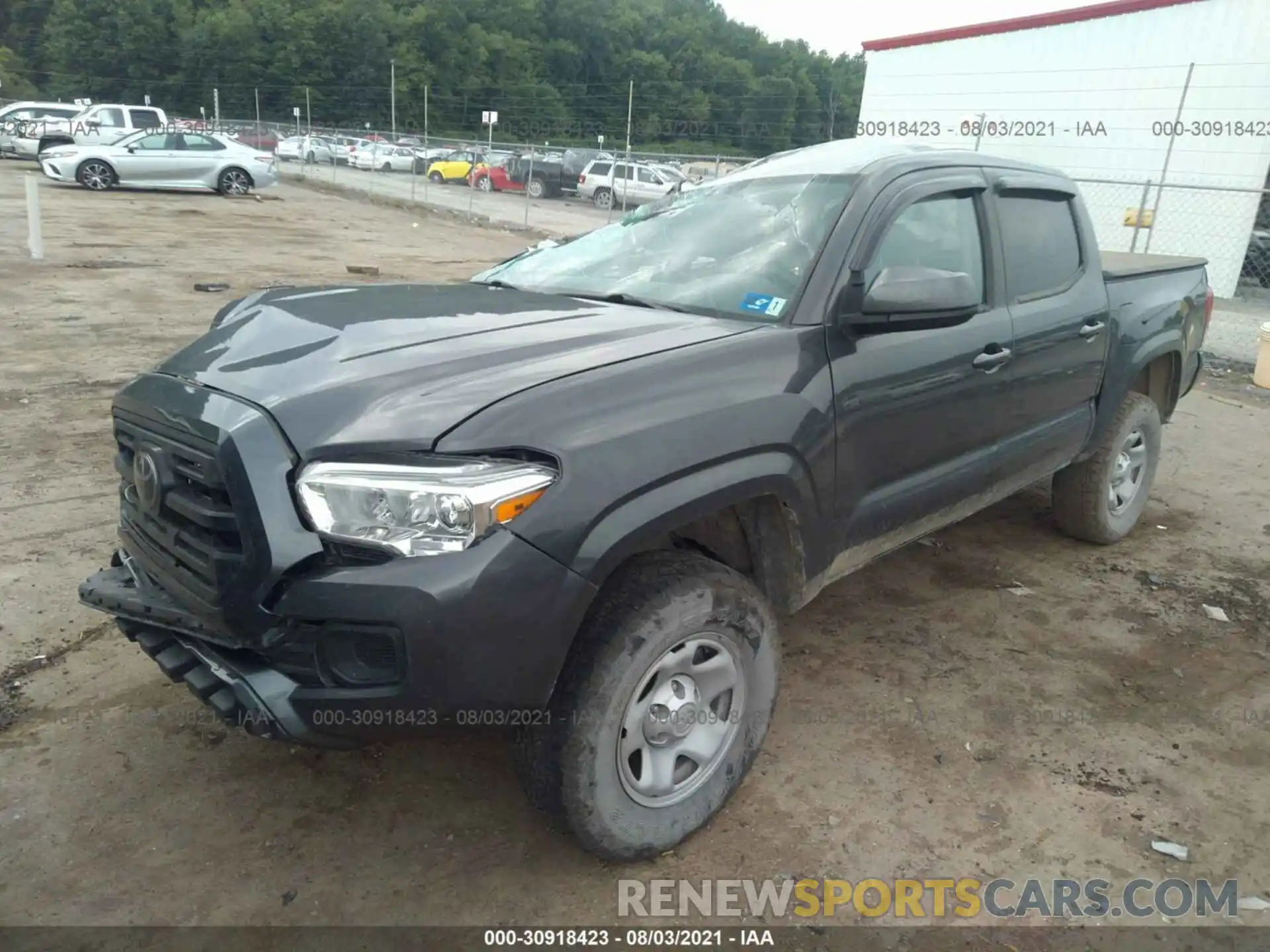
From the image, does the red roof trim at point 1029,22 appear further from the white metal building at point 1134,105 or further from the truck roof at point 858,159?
the truck roof at point 858,159

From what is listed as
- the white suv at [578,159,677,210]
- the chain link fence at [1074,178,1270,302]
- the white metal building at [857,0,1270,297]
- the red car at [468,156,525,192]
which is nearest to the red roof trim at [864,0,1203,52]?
the white metal building at [857,0,1270,297]

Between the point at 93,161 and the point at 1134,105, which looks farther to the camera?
the point at 93,161

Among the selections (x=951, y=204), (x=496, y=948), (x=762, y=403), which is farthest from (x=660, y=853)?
(x=951, y=204)

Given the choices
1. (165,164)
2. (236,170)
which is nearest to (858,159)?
(165,164)

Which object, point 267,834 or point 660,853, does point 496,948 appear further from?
point 267,834

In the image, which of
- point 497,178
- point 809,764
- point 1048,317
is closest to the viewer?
point 809,764

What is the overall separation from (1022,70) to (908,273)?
65.5 ft

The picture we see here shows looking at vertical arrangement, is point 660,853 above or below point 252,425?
below

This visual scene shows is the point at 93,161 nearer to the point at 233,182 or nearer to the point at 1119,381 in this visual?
the point at 233,182

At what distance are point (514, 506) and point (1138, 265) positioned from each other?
12.9 ft

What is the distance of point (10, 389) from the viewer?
20.7ft

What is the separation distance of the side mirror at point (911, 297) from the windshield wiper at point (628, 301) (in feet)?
1.78

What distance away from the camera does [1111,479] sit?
4.52m

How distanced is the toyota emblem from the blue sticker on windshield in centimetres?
167
